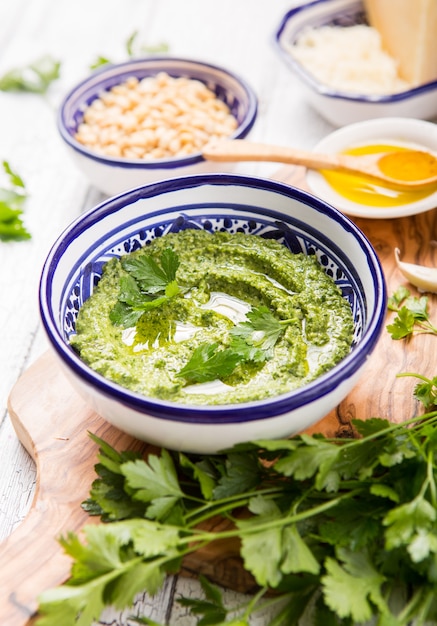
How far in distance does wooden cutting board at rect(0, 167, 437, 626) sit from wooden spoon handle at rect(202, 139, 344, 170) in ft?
1.60

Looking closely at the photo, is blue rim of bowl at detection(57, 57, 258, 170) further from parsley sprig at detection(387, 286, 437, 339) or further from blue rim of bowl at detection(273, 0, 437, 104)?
parsley sprig at detection(387, 286, 437, 339)

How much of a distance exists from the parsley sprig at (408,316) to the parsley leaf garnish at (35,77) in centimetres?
226

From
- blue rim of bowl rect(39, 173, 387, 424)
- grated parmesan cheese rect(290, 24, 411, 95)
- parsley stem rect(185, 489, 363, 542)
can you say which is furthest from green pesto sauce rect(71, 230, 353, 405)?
grated parmesan cheese rect(290, 24, 411, 95)

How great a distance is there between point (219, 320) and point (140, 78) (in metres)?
1.77

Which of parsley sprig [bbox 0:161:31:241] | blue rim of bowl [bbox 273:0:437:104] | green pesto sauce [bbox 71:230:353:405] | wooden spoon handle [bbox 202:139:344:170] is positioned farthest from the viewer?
blue rim of bowl [bbox 273:0:437:104]

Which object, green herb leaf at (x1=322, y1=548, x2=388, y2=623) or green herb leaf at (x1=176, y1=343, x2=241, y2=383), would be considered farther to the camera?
green herb leaf at (x1=176, y1=343, x2=241, y2=383)

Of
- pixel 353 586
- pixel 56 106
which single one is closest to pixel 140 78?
pixel 56 106

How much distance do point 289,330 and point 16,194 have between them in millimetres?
1651

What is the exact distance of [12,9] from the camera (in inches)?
173

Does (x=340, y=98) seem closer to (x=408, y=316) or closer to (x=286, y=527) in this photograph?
(x=408, y=316)

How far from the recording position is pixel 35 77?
3.88m

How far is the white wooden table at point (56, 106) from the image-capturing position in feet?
7.57

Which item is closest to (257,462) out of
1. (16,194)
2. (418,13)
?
(16,194)

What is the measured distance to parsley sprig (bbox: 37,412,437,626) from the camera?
1.61 meters
